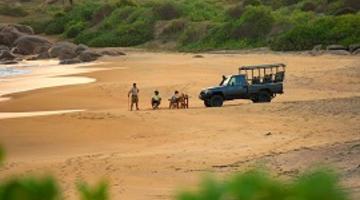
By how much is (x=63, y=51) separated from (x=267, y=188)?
51.3m

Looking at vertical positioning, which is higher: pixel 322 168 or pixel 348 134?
pixel 322 168

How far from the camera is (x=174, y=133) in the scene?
19.2m

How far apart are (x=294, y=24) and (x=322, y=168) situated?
52.0m

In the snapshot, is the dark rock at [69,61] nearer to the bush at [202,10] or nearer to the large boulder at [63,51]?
the large boulder at [63,51]

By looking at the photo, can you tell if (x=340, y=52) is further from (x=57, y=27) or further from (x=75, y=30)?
(x=57, y=27)

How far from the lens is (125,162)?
14727 millimetres

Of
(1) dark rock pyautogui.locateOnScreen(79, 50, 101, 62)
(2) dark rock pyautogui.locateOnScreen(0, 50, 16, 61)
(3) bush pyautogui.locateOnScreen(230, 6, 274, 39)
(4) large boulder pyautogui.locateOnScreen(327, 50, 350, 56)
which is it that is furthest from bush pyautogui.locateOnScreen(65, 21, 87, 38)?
(4) large boulder pyautogui.locateOnScreen(327, 50, 350, 56)

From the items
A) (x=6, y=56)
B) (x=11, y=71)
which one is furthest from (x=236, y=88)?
(x=6, y=56)

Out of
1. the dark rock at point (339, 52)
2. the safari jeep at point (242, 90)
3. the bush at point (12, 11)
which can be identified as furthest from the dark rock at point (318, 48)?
the bush at point (12, 11)

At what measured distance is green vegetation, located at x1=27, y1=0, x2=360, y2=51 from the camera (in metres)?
48.6

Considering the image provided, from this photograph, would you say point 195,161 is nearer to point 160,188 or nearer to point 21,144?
point 160,188

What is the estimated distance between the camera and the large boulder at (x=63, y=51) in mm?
51062

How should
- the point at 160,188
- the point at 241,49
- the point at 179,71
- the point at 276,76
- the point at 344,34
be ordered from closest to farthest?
the point at 160,188 → the point at 276,76 → the point at 179,71 → the point at 344,34 → the point at 241,49

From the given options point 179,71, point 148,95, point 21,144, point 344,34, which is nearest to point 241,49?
point 344,34
